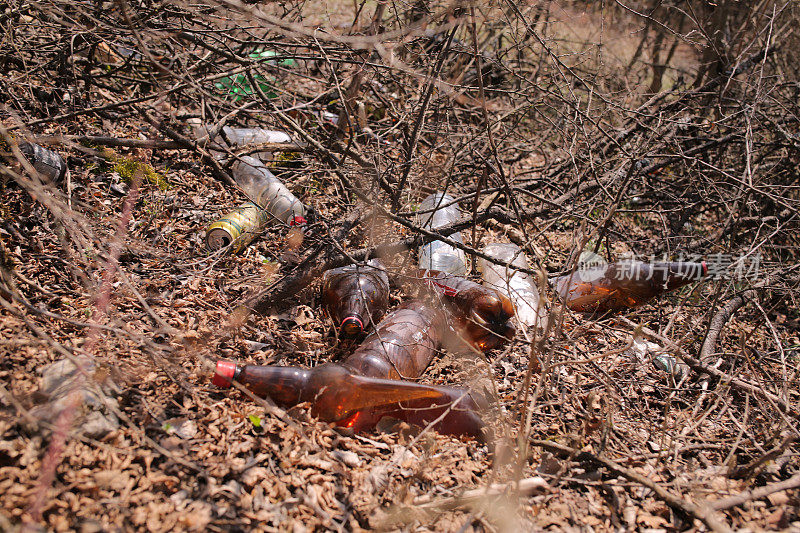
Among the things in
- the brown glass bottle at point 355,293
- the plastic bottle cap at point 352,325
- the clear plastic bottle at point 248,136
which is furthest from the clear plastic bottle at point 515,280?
the clear plastic bottle at point 248,136

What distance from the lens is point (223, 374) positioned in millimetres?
1694

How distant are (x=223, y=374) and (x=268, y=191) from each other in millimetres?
1522

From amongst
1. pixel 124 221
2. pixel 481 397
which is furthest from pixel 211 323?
pixel 481 397

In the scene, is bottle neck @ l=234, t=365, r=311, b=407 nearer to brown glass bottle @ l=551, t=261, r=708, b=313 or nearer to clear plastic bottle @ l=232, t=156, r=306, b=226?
clear plastic bottle @ l=232, t=156, r=306, b=226

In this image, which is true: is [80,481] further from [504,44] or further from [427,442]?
[504,44]

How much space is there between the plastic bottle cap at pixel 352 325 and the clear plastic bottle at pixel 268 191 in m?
0.86

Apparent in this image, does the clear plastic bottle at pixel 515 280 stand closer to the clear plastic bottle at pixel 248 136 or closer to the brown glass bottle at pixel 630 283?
the brown glass bottle at pixel 630 283

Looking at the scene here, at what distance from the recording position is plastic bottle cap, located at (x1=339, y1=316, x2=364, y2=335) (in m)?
2.12

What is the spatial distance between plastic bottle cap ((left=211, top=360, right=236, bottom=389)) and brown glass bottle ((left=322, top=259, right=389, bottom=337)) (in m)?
0.60

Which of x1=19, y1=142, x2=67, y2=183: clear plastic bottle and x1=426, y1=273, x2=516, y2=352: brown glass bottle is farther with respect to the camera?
x1=426, y1=273, x2=516, y2=352: brown glass bottle

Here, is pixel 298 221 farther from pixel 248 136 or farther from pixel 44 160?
pixel 44 160

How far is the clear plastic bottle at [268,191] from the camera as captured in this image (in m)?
2.89

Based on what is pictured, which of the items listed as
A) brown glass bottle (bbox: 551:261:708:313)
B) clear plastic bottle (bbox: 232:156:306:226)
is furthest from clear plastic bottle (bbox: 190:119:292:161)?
brown glass bottle (bbox: 551:261:708:313)

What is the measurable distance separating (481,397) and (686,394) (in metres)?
1.12
